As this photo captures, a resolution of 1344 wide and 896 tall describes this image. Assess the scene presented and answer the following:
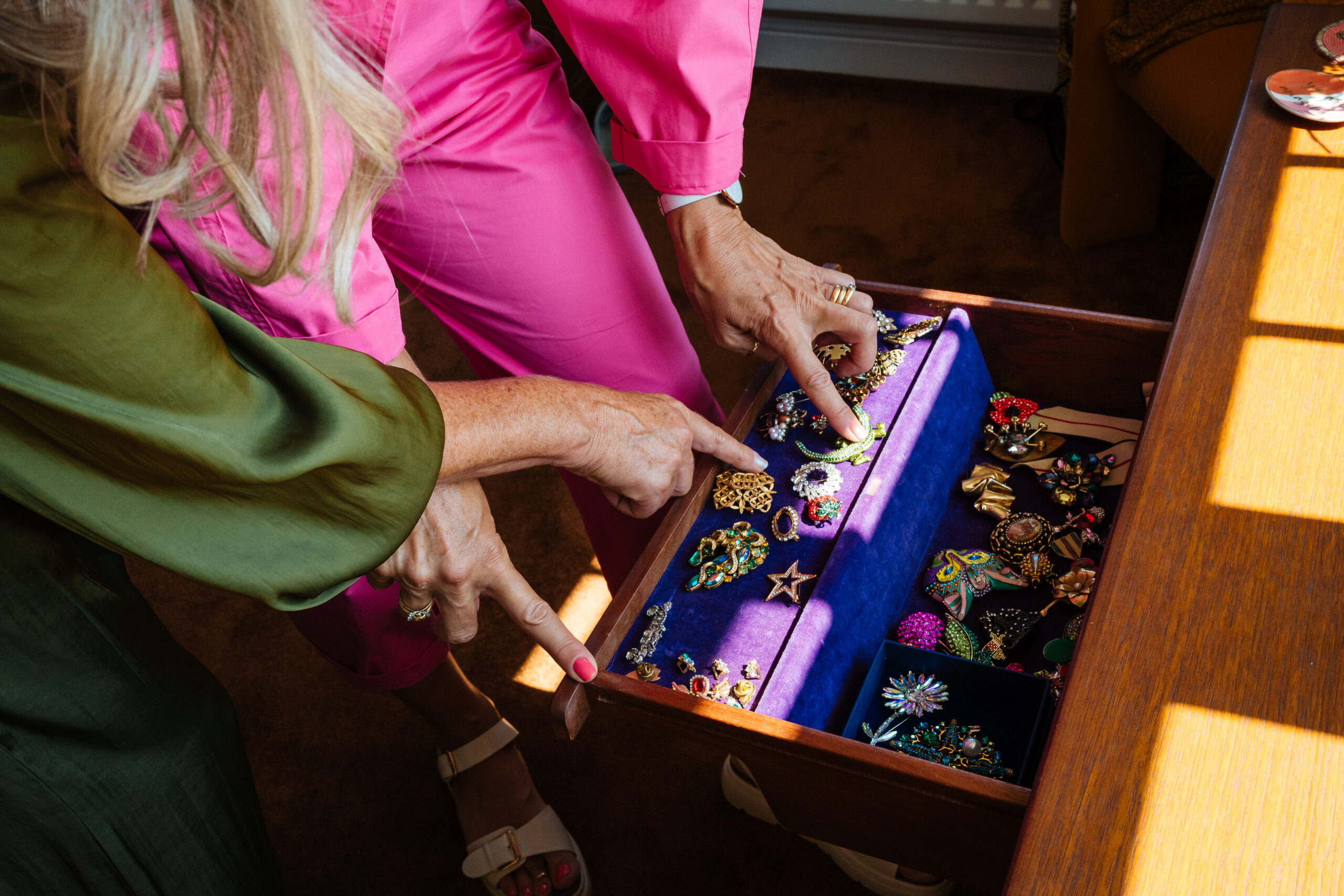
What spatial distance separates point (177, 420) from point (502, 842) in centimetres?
104

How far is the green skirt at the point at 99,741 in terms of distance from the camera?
64cm

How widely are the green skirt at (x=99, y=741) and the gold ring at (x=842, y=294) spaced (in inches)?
27.2

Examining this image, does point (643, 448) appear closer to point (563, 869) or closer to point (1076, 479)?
point (1076, 479)

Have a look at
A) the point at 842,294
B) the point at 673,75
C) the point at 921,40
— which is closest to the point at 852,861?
the point at 842,294

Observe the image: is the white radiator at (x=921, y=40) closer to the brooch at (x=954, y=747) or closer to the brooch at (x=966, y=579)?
the brooch at (x=966, y=579)

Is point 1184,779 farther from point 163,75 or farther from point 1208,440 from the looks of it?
point 163,75

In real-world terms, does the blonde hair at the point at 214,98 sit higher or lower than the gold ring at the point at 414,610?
higher

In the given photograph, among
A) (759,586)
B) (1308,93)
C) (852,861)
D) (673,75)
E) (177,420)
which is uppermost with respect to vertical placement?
(1308,93)

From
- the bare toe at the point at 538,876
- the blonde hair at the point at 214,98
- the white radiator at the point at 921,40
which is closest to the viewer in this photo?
the blonde hair at the point at 214,98

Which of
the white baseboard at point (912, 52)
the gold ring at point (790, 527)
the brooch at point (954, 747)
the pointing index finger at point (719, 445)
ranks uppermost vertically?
the white baseboard at point (912, 52)

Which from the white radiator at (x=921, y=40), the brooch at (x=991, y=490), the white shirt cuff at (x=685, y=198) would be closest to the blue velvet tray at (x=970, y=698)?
the brooch at (x=991, y=490)

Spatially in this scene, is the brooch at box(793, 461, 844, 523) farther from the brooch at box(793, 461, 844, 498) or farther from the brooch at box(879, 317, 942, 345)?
the brooch at box(879, 317, 942, 345)

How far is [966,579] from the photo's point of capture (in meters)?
0.99

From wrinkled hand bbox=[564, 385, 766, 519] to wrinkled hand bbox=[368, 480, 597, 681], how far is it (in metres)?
0.10
